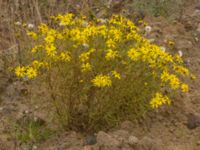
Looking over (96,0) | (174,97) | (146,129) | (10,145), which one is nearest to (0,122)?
(10,145)

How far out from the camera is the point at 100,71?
130 inches

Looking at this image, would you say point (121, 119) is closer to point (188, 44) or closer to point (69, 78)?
point (69, 78)

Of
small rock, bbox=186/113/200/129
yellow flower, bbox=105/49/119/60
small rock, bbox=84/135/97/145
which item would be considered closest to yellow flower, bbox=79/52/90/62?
yellow flower, bbox=105/49/119/60

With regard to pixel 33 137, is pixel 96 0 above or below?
above

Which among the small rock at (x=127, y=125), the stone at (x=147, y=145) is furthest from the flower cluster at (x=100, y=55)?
the small rock at (x=127, y=125)

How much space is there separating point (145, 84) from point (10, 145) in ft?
3.79

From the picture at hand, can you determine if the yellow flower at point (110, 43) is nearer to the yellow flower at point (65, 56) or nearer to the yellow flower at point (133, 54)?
the yellow flower at point (133, 54)

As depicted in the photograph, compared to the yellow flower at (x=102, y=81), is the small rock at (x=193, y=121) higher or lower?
lower

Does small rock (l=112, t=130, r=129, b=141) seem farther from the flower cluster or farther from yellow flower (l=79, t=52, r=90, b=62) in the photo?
yellow flower (l=79, t=52, r=90, b=62)

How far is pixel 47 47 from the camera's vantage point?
3107 millimetres

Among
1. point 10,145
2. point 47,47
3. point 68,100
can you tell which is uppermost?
point 47,47

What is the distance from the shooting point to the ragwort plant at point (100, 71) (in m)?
3.17

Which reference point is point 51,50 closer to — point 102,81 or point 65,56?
point 65,56

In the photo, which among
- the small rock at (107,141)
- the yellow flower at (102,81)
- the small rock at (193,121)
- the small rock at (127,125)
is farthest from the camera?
the small rock at (193,121)
